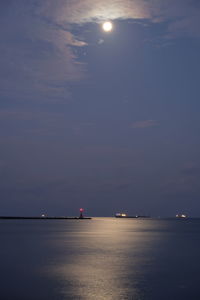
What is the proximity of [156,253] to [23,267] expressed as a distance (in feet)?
72.7

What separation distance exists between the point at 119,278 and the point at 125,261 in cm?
1226

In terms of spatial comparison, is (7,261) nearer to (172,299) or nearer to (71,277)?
(71,277)

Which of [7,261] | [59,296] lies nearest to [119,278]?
[59,296]

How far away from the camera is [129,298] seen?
26.8 metres

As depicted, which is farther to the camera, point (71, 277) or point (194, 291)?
point (71, 277)

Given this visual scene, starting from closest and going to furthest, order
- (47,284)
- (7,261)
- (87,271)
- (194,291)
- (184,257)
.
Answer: (194,291)
(47,284)
(87,271)
(7,261)
(184,257)

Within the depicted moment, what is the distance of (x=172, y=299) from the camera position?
27.3m

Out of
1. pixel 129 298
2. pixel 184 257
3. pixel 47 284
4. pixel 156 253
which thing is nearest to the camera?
pixel 129 298

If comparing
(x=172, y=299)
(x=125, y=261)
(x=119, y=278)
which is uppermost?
(x=125, y=261)

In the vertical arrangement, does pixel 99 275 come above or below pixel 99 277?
above

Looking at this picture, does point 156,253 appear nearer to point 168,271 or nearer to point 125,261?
point 125,261

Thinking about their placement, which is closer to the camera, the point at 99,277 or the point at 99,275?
the point at 99,277

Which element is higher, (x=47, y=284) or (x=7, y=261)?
(x=7, y=261)

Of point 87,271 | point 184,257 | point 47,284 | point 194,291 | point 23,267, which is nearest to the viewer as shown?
point 194,291
